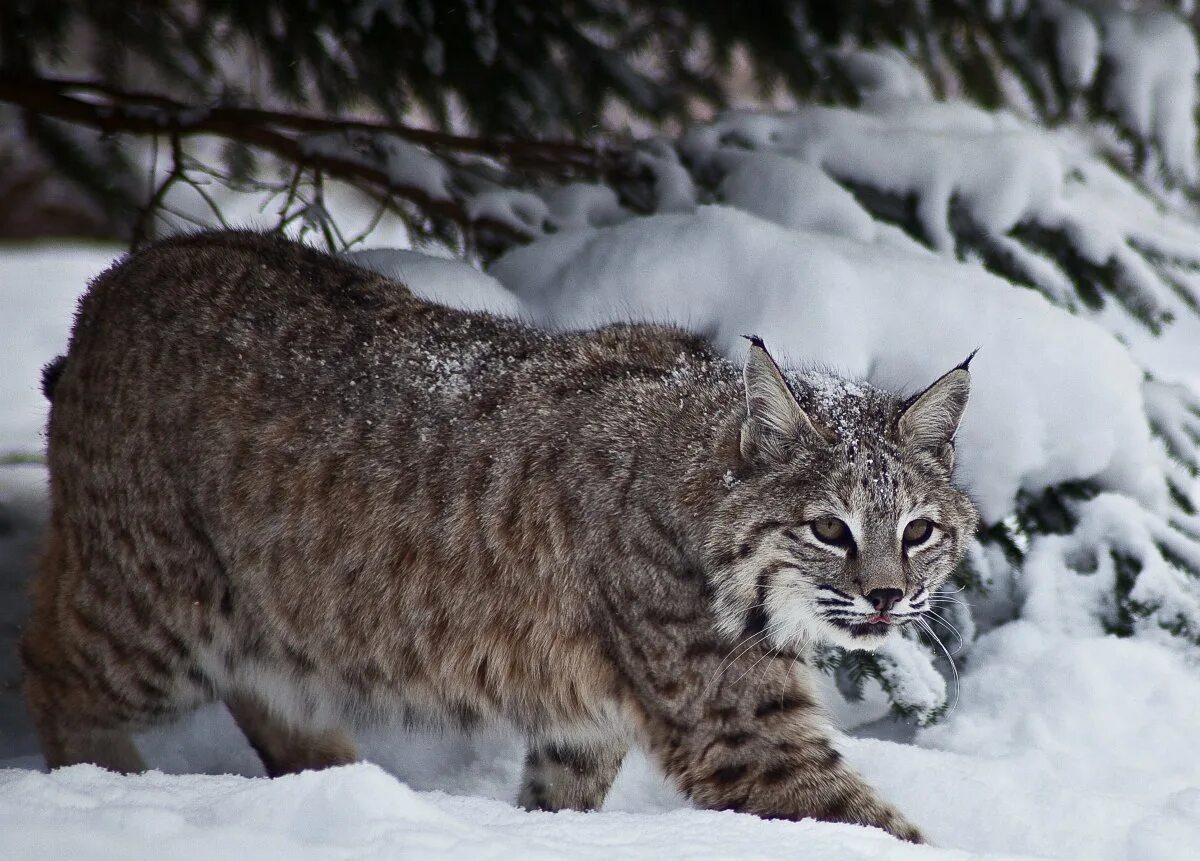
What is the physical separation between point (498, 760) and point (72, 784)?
5.86 ft

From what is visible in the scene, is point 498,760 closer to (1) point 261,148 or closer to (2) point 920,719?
(2) point 920,719

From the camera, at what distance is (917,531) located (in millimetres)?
3145

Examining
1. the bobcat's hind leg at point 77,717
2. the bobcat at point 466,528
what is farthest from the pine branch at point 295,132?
the bobcat's hind leg at point 77,717

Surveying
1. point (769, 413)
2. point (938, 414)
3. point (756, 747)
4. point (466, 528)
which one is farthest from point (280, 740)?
point (938, 414)

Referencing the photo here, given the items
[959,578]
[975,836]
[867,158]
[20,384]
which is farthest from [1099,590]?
[20,384]

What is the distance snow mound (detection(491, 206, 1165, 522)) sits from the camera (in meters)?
4.02

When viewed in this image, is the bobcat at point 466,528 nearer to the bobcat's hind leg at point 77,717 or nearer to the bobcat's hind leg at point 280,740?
the bobcat's hind leg at point 77,717

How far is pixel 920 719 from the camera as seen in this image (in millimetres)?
3848

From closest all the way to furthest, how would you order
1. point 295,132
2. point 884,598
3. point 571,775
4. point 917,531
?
point 884,598, point 917,531, point 571,775, point 295,132

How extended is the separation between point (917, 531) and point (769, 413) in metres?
0.46

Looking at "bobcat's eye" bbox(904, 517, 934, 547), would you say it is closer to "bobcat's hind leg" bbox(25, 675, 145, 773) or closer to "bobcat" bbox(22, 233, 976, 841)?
"bobcat" bbox(22, 233, 976, 841)

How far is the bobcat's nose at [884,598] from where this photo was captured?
301 cm

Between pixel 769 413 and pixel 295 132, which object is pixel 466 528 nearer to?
pixel 769 413

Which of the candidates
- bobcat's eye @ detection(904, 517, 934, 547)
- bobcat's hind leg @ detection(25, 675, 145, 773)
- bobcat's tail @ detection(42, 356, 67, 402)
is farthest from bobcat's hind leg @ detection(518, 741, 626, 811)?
bobcat's tail @ detection(42, 356, 67, 402)
